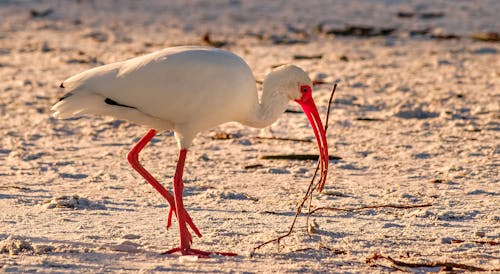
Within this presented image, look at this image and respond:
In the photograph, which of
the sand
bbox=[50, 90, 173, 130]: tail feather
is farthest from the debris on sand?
bbox=[50, 90, 173, 130]: tail feather

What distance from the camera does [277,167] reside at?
27.4 feet

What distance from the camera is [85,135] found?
9586mm

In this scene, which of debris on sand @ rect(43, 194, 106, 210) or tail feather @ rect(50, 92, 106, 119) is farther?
debris on sand @ rect(43, 194, 106, 210)

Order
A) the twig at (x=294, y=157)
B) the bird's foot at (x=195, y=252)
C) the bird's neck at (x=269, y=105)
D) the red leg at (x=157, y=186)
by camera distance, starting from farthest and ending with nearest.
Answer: the twig at (x=294, y=157) → the bird's neck at (x=269, y=105) → the red leg at (x=157, y=186) → the bird's foot at (x=195, y=252)

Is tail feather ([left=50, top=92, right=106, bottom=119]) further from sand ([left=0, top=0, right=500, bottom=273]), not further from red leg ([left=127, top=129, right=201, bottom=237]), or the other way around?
sand ([left=0, top=0, right=500, bottom=273])

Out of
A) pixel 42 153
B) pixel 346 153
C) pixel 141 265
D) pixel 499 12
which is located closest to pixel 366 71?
pixel 346 153

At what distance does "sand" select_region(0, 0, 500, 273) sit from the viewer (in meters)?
5.94

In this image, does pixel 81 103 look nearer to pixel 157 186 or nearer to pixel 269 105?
pixel 157 186

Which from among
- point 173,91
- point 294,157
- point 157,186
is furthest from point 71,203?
point 294,157

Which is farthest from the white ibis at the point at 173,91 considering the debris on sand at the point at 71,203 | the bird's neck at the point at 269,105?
the debris on sand at the point at 71,203

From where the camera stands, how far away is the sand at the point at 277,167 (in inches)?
234

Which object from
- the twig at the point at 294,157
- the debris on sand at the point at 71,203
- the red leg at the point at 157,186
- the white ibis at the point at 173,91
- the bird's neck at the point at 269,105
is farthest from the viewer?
the twig at the point at 294,157

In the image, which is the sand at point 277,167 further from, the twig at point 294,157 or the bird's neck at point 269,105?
the bird's neck at point 269,105

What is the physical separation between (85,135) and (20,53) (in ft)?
17.3
